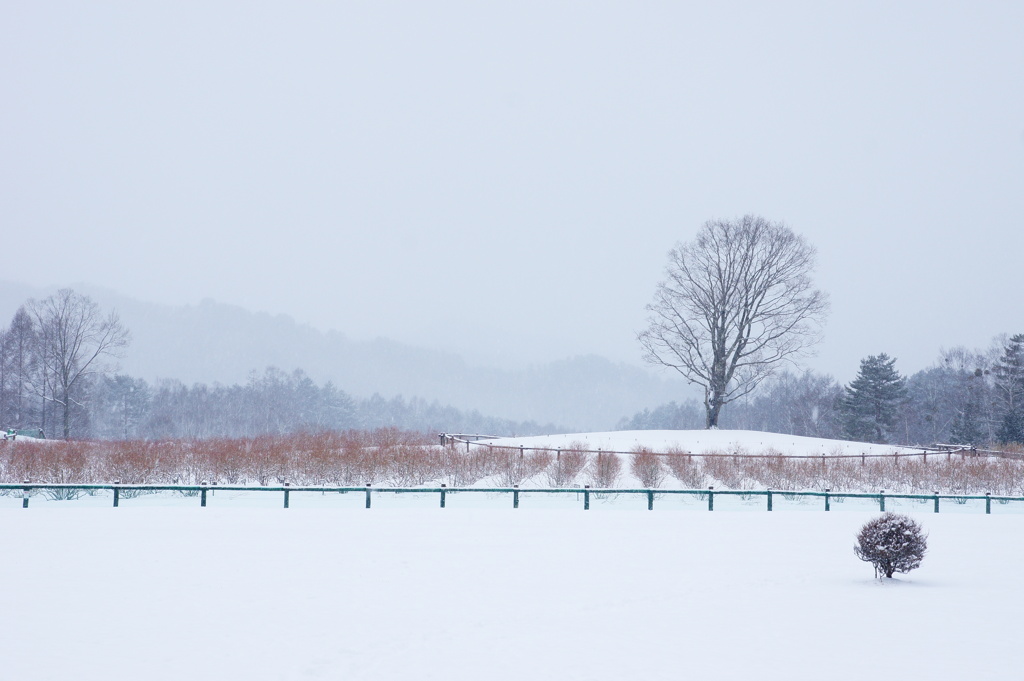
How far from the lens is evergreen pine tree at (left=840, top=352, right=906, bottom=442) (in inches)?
2879

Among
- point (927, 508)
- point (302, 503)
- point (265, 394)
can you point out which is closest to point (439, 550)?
point (302, 503)

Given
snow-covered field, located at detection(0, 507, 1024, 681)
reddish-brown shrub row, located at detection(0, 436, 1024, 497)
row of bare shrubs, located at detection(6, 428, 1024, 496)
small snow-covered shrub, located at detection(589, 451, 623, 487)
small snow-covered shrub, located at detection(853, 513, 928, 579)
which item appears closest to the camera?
snow-covered field, located at detection(0, 507, 1024, 681)

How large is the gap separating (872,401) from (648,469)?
49385 mm

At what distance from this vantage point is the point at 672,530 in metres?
20.0

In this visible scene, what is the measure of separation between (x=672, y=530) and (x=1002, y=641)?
10174mm

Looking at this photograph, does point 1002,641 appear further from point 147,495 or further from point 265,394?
point 265,394

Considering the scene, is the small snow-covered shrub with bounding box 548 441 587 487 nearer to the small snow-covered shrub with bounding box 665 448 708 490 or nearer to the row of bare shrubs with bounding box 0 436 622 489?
the row of bare shrubs with bounding box 0 436 622 489

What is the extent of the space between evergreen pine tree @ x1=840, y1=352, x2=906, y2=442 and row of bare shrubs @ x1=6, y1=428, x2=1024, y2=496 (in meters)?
41.1

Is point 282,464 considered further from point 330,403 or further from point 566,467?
point 330,403

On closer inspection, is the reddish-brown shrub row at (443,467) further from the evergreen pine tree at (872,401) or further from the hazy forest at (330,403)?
the evergreen pine tree at (872,401)

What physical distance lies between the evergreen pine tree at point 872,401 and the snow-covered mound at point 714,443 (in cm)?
2913

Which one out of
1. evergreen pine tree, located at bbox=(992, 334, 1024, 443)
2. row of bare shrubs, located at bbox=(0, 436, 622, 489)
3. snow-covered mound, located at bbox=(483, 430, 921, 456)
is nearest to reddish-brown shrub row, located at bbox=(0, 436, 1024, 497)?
row of bare shrubs, located at bbox=(0, 436, 622, 489)

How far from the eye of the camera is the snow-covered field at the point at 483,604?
8891 mm

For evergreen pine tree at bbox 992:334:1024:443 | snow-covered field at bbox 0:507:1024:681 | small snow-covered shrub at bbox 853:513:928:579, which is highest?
evergreen pine tree at bbox 992:334:1024:443
